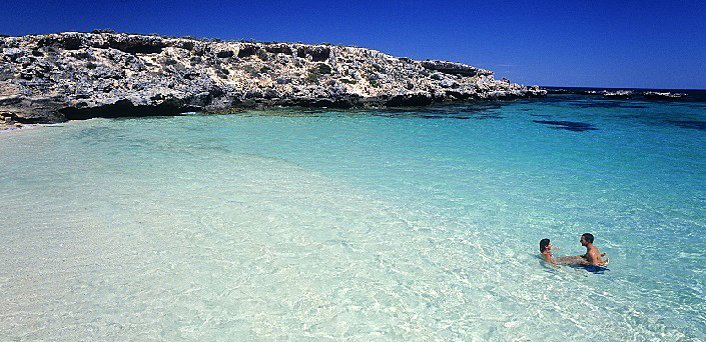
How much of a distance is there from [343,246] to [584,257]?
3.39 meters

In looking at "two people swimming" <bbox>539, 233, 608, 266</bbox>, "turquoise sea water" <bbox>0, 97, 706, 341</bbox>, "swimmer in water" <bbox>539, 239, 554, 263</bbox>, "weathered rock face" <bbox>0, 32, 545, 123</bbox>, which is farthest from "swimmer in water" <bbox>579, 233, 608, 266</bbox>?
"weathered rock face" <bbox>0, 32, 545, 123</bbox>

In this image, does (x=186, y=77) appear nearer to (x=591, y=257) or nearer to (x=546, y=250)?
(x=546, y=250)

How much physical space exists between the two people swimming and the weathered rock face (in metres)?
22.9

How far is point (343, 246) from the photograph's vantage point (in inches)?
257

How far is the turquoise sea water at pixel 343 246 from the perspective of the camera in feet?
15.0

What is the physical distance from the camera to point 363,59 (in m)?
36.4

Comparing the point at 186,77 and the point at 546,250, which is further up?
the point at 186,77

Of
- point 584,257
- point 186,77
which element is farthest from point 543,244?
point 186,77

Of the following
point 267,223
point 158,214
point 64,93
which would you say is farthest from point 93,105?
point 267,223

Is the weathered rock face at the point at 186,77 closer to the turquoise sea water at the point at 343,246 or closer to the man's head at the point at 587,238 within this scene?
the turquoise sea water at the point at 343,246

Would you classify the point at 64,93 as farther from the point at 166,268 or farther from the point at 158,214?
the point at 166,268

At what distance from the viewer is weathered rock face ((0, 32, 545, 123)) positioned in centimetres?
2183

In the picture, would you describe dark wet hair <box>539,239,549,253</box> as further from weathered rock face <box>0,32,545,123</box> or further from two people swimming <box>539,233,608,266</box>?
weathered rock face <box>0,32,545,123</box>

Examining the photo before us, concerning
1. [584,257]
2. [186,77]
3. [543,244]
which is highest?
[186,77]
